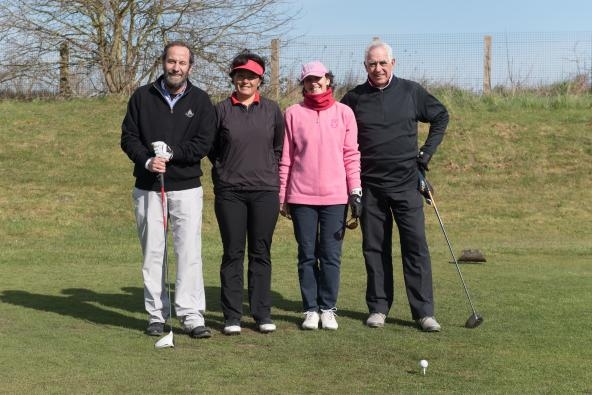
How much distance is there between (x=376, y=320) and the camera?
7078mm

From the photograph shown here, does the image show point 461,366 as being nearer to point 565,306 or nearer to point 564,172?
point 565,306

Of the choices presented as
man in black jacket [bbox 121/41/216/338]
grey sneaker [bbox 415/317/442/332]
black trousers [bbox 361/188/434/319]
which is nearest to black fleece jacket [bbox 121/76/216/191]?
man in black jacket [bbox 121/41/216/338]

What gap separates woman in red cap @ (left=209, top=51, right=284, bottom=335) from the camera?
268 inches

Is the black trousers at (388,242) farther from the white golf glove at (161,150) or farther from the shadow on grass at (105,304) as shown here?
the white golf glove at (161,150)

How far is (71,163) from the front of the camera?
17422 millimetres

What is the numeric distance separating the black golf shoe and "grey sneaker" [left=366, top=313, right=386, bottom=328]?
1374mm

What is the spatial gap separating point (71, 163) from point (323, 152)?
11166 mm

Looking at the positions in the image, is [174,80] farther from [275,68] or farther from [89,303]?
[275,68]

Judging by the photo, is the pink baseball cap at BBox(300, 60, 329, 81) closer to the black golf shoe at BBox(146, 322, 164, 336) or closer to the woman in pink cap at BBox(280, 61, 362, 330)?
the woman in pink cap at BBox(280, 61, 362, 330)

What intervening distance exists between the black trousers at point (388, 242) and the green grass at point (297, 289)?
7.5 inches

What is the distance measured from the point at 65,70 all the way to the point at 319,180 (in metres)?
15.8

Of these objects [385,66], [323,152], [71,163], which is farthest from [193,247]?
[71,163]

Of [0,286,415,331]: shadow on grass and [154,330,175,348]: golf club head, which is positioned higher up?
[154,330,175,348]: golf club head

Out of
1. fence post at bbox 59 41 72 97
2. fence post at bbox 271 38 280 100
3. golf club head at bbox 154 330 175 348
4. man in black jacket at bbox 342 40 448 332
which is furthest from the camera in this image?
fence post at bbox 59 41 72 97
